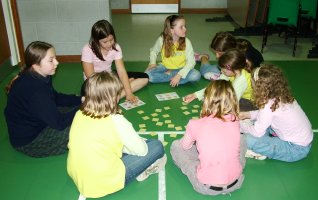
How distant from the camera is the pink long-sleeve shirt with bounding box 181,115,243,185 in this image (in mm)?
2523

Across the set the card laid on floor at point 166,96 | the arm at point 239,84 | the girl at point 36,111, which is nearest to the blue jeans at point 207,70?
the card laid on floor at point 166,96

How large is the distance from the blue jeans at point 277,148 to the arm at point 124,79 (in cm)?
173

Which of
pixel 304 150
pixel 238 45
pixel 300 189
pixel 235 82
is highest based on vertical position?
pixel 238 45

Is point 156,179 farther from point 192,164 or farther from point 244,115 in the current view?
point 244,115

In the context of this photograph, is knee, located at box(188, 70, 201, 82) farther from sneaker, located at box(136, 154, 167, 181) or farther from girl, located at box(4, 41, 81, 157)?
girl, located at box(4, 41, 81, 157)

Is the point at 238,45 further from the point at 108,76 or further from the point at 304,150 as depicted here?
the point at 108,76

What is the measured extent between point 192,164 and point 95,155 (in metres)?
0.86

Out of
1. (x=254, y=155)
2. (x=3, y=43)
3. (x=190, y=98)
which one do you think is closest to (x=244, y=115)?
(x=254, y=155)

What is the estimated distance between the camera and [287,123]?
303cm

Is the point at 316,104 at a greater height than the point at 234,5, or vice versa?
the point at 234,5

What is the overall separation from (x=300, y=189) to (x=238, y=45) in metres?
1.93

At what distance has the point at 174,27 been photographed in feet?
15.3

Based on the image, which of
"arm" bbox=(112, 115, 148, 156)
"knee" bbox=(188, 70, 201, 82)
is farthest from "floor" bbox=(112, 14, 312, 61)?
"arm" bbox=(112, 115, 148, 156)

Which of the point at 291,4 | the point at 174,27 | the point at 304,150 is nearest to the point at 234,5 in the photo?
the point at 291,4
